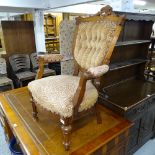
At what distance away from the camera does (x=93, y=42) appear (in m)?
1.46

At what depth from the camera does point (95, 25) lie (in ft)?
4.76

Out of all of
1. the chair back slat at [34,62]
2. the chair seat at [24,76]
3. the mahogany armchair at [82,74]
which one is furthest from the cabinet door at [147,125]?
the chair back slat at [34,62]

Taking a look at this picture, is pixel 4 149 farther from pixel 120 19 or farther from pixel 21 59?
pixel 21 59

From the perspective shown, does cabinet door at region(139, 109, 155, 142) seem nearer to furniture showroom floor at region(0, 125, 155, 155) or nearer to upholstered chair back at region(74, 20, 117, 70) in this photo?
furniture showroom floor at region(0, 125, 155, 155)

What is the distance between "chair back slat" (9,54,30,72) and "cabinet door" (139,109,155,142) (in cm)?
278

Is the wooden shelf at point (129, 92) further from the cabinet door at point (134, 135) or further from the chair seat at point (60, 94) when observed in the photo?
the chair seat at point (60, 94)

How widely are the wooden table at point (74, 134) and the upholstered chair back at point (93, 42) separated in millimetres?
565

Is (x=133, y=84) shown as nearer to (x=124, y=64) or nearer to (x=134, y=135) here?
(x=124, y=64)

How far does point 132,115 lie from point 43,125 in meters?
0.86

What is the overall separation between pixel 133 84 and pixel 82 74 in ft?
4.00

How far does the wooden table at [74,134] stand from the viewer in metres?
1.15

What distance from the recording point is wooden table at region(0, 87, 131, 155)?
3.78 ft

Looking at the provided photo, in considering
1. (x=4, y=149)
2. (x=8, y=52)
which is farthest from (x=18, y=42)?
(x=4, y=149)

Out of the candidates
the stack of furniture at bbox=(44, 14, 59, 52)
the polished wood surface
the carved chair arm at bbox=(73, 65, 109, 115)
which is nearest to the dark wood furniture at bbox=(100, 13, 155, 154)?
the carved chair arm at bbox=(73, 65, 109, 115)
